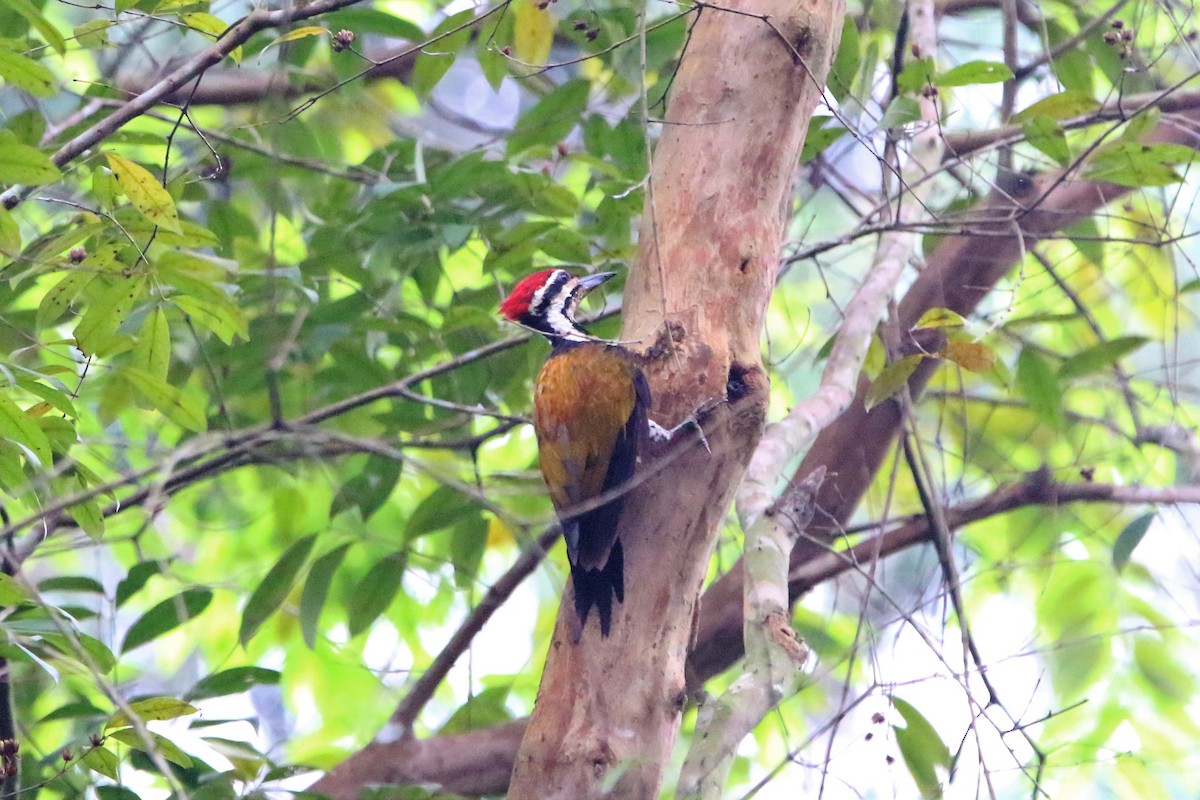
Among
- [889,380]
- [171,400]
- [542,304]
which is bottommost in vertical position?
[171,400]

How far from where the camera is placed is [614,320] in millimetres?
4133

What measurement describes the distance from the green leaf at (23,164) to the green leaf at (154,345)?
2.16 feet

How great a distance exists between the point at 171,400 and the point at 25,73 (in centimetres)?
77

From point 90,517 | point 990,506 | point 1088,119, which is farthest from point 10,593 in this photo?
point 1088,119

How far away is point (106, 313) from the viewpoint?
9.37ft

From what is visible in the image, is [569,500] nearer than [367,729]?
Yes

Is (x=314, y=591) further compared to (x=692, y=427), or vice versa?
(x=314, y=591)

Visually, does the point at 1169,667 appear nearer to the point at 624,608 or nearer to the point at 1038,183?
the point at 1038,183

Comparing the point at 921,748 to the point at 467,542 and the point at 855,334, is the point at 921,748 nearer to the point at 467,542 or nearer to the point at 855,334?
the point at 855,334

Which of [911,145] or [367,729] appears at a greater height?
[911,145]

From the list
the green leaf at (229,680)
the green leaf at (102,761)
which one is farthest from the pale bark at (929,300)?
the green leaf at (102,761)

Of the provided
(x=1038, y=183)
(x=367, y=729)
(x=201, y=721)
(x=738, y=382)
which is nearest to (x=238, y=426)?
(x=201, y=721)

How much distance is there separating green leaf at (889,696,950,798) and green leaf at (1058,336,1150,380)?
4.02ft

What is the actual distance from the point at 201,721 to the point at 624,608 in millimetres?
1226
